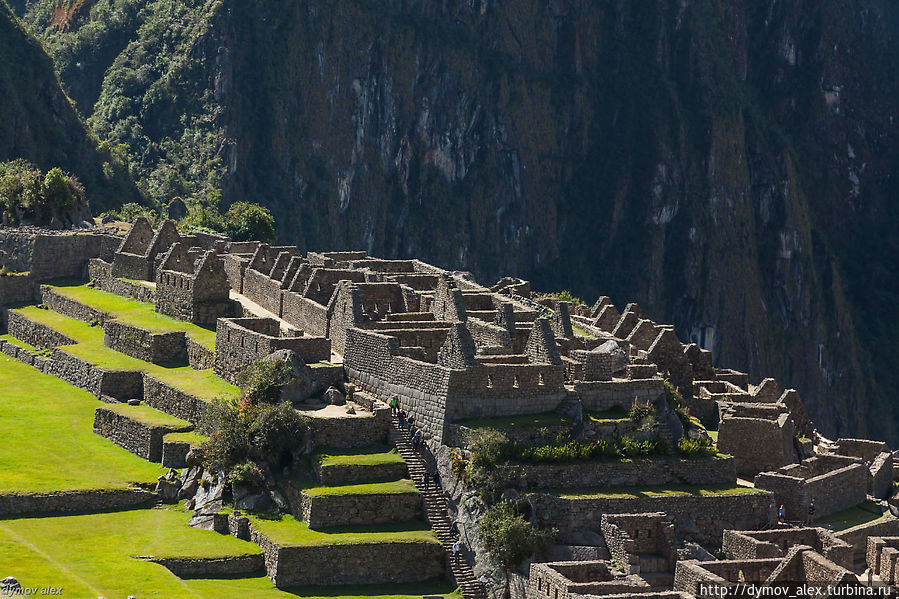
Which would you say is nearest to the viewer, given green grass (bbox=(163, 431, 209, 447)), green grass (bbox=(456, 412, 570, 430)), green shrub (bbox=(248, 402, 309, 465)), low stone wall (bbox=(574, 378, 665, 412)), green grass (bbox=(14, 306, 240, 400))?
green shrub (bbox=(248, 402, 309, 465))

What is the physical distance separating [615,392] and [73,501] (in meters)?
15.2

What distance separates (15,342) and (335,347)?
60.7 ft

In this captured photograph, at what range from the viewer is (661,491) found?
48344 millimetres

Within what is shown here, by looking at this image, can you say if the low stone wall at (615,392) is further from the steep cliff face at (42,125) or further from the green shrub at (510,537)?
the steep cliff face at (42,125)

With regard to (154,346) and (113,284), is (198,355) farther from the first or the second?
(113,284)

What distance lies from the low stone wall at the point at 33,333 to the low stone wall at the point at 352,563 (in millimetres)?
23509

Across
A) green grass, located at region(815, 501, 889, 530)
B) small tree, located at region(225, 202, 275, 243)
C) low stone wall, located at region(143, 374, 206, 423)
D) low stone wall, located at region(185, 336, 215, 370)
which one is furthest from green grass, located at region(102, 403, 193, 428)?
small tree, located at region(225, 202, 275, 243)

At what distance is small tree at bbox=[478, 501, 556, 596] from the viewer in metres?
44.8

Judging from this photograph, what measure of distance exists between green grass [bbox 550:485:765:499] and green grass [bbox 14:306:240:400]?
1185 centimetres

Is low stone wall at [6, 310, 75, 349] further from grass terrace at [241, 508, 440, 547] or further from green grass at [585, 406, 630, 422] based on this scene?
green grass at [585, 406, 630, 422]

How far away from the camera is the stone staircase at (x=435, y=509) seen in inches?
1767

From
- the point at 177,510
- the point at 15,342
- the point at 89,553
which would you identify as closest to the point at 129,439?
the point at 177,510

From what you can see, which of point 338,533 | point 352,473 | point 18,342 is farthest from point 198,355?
point 338,533

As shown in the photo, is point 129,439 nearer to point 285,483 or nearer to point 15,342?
point 285,483
